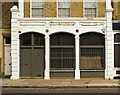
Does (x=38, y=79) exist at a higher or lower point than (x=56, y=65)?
lower

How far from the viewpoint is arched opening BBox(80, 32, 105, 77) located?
51.0ft

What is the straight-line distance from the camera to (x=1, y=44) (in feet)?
55.4

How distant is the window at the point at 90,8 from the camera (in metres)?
16.4

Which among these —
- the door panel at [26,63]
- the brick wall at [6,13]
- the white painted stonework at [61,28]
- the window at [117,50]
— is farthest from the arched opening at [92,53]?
Result: the brick wall at [6,13]

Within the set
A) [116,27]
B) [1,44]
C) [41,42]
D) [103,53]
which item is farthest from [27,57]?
[116,27]

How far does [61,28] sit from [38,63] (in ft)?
9.90

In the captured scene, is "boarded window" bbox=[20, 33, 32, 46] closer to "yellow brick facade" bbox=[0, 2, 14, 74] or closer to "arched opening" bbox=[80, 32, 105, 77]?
"yellow brick facade" bbox=[0, 2, 14, 74]

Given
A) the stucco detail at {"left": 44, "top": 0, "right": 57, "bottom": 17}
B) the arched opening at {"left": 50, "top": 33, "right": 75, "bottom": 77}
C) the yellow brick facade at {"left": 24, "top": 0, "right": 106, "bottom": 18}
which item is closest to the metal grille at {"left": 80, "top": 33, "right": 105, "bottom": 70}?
the arched opening at {"left": 50, "top": 33, "right": 75, "bottom": 77}

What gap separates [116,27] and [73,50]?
352 cm

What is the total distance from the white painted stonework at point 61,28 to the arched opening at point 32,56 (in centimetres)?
33

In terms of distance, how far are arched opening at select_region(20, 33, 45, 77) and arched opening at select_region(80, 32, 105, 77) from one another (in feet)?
9.50

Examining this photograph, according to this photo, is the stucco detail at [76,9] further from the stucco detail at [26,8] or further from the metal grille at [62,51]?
the stucco detail at [26,8]

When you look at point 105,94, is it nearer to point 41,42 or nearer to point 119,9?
point 41,42

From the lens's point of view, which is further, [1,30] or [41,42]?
[1,30]
